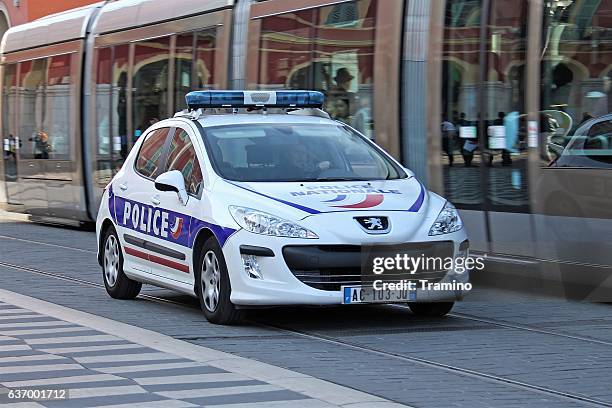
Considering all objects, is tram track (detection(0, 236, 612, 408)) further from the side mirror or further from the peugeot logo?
the side mirror

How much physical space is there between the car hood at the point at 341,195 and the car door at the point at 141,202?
125 centimetres

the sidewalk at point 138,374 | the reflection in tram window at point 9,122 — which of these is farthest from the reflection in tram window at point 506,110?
the reflection in tram window at point 9,122

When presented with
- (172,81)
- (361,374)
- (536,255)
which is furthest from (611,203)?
(172,81)

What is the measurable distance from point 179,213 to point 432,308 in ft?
6.80

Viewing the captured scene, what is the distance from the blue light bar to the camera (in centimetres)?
1244

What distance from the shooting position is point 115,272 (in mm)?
12844

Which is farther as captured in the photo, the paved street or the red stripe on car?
the red stripe on car

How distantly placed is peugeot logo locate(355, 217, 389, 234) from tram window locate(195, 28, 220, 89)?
8912mm

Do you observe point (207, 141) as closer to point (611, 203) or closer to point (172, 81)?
point (611, 203)

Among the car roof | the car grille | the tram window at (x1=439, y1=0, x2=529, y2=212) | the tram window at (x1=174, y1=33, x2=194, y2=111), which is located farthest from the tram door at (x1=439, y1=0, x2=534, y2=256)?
the tram window at (x1=174, y1=33, x2=194, y2=111)

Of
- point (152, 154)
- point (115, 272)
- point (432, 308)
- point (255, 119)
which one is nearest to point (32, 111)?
point (115, 272)

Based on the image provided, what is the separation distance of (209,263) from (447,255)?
5.74ft

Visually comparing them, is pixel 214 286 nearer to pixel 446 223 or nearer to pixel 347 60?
pixel 446 223

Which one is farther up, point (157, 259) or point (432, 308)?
point (157, 259)
